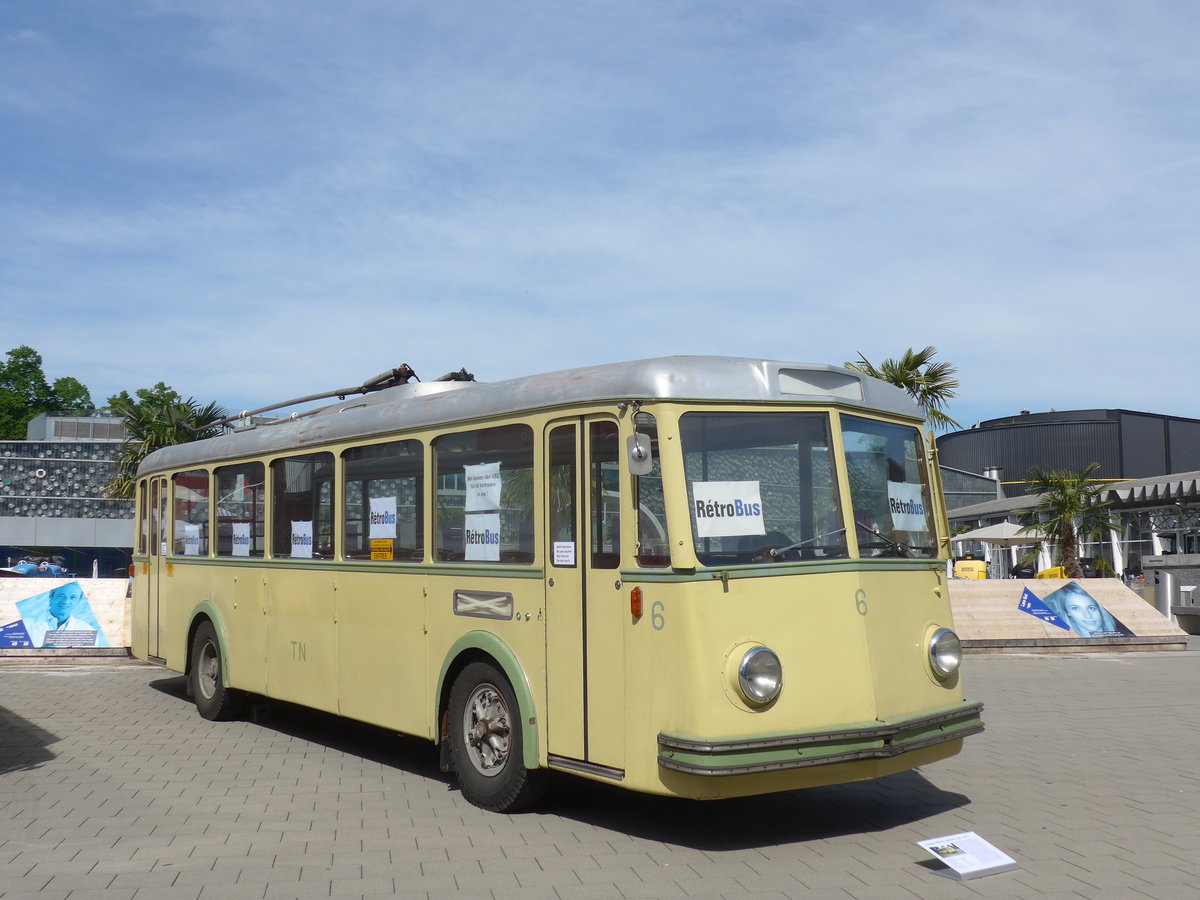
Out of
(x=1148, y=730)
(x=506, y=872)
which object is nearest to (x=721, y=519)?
(x=506, y=872)

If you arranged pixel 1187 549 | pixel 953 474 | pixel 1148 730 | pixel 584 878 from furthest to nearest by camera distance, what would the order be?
pixel 953 474 → pixel 1187 549 → pixel 1148 730 → pixel 584 878

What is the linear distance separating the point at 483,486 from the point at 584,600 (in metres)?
1.30

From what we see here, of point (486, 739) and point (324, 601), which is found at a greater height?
point (324, 601)

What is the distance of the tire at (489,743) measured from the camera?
720cm

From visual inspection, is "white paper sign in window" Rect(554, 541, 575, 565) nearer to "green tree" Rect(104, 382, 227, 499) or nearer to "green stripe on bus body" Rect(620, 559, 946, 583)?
"green stripe on bus body" Rect(620, 559, 946, 583)

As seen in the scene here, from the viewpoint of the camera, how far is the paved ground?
586 centimetres

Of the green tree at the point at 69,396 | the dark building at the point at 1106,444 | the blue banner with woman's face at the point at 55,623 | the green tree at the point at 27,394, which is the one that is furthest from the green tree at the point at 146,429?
the green tree at the point at 69,396

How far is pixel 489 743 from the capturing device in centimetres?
751

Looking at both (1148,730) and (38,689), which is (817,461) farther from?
(38,689)

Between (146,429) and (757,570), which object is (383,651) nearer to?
(757,570)

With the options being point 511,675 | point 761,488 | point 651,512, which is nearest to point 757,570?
point 761,488

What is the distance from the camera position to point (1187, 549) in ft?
117

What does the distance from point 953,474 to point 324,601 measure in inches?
2090

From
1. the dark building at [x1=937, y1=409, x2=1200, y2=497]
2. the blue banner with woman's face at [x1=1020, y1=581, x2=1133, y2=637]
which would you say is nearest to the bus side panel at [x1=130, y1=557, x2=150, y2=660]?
the blue banner with woman's face at [x1=1020, y1=581, x2=1133, y2=637]
